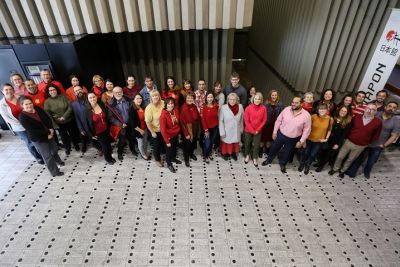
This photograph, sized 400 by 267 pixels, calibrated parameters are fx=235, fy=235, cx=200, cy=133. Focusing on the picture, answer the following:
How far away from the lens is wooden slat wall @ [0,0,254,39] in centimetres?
464

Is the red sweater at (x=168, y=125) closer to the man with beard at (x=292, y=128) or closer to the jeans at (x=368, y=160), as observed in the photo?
the man with beard at (x=292, y=128)

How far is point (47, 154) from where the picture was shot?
13.8 feet

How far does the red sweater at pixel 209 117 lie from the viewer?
4203mm

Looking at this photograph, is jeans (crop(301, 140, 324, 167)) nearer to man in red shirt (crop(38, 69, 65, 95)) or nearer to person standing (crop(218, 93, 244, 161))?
person standing (crop(218, 93, 244, 161))

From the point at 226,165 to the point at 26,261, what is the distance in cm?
344

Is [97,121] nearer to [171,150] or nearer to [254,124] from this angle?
[171,150]

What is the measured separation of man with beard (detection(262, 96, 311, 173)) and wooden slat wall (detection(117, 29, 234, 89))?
236cm

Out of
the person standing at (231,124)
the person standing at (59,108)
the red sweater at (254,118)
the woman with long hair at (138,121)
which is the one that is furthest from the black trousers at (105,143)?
the red sweater at (254,118)

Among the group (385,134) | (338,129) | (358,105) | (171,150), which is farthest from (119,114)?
(385,134)

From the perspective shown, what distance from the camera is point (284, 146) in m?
4.35

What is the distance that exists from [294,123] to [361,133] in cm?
107

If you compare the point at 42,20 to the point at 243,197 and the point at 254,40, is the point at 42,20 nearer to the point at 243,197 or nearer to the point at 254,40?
the point at 243,197

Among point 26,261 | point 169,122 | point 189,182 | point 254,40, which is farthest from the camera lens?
point 254,40

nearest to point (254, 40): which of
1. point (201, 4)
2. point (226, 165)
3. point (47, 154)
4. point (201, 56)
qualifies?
point (201, 56)
